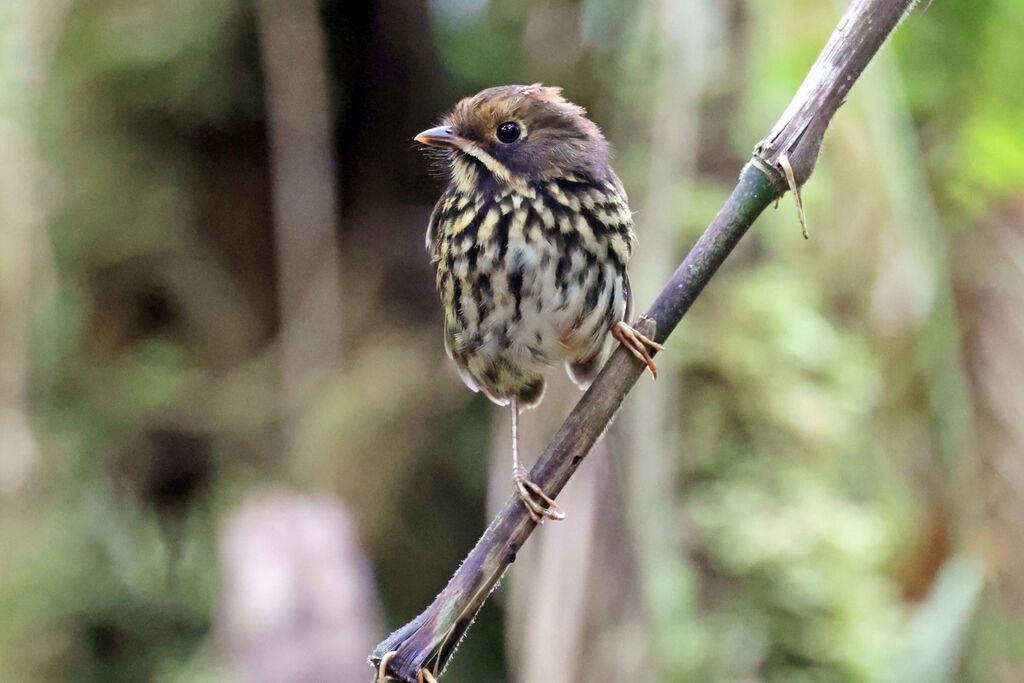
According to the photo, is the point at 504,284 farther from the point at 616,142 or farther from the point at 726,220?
the point at 616,142

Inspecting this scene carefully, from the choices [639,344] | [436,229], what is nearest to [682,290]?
[639,344]

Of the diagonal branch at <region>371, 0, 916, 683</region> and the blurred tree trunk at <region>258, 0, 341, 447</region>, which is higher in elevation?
the blurred tree trunk at <region>258, 0, 341, 447</region>

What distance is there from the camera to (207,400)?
3.21m

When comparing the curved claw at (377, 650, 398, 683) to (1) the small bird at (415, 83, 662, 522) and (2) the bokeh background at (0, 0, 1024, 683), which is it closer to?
(1) the small bird at (415, 83, 662, 522)

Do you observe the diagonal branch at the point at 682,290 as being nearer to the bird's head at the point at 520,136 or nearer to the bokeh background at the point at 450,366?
the bird's head at the point at 520,136

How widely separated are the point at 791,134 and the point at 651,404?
1.38 meters

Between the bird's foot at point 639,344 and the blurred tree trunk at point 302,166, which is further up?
the blurred tree trunk at point 302,166

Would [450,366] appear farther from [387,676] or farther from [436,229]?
[387,676]

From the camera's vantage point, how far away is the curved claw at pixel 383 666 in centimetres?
88

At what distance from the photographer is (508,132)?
60.4 inches

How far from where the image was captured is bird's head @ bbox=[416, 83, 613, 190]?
1.50 metres

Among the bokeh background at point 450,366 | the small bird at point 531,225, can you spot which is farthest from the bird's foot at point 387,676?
the bokeh background at point 450,366

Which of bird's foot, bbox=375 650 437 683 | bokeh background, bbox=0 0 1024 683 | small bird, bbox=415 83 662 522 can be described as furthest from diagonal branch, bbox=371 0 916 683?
bokeh background, bbox=0 0 1024 683

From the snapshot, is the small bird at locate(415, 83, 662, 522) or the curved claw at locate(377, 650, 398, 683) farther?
the small bird at locate(415, 83, 662, 522)
